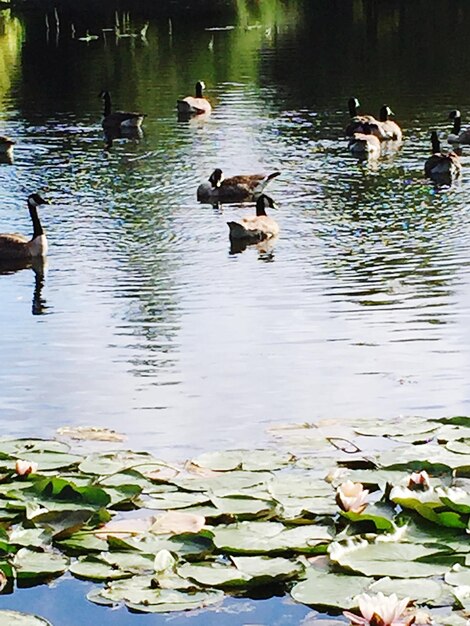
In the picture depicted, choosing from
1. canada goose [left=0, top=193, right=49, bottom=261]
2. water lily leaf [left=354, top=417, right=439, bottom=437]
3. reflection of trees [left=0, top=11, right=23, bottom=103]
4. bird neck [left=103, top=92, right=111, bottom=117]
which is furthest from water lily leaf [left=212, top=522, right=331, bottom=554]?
reflection of trees [left=0, top=11, right=23, bottom=103]

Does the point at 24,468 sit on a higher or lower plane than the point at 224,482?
higher

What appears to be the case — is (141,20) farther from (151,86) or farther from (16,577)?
(16,577)

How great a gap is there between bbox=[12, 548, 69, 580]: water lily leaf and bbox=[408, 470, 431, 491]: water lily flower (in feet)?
7.56

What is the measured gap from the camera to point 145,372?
1287 centimetres

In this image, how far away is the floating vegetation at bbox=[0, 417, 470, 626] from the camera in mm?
7242

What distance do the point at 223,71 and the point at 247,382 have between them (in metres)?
35.0

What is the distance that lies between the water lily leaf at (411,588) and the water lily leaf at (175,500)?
1.70m

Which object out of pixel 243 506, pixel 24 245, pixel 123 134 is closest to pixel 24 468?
pixel 243 506

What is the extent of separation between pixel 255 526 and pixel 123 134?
956 inches

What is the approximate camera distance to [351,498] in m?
8.05

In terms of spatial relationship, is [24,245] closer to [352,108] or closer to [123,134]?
[123,134]

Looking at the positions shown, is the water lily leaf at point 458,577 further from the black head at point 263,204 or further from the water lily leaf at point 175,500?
the black head at point 263,204

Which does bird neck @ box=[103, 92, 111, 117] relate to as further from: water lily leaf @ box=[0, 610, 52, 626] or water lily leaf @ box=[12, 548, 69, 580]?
water lily leaf @ box=[0, 610, 52, 626]

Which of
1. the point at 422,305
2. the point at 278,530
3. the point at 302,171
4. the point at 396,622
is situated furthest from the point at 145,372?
the point at 302,171
